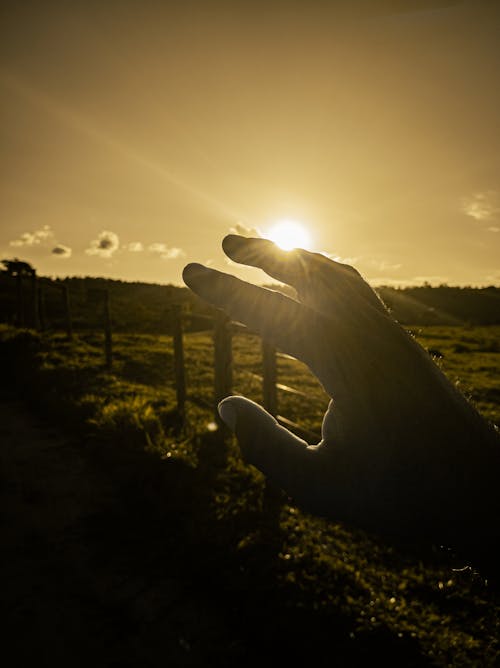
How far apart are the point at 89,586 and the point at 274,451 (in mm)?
2921

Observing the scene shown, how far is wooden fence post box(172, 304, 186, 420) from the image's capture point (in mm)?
7465

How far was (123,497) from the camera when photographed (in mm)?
4609

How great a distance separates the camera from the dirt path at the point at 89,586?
276 cm

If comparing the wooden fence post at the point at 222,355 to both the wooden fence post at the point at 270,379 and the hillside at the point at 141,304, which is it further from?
the hillside at the point at 141,304

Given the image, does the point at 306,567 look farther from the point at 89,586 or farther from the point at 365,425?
the point at 365,425

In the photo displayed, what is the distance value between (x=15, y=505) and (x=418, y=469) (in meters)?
4.65

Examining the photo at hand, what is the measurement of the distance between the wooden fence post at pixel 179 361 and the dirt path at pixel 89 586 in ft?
8.29

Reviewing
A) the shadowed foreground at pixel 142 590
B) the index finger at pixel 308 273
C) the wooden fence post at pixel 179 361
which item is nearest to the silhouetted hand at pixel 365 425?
the index finger at pixel 308 273

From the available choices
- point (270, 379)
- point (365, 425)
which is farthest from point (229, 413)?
point (270, 379)

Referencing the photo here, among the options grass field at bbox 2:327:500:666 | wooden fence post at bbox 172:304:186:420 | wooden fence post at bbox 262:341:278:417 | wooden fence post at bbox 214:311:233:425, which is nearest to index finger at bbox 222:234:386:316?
grass field at bbox 2:327:500:666

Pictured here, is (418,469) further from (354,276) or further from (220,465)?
(220,465)

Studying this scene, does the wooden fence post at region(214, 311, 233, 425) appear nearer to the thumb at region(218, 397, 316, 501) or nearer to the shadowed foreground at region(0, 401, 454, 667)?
the shadowed foreground at region(0, 401, 454, 667)

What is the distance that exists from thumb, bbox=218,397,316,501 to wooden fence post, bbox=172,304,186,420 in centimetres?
604

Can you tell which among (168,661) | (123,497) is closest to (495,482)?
(168,661)
